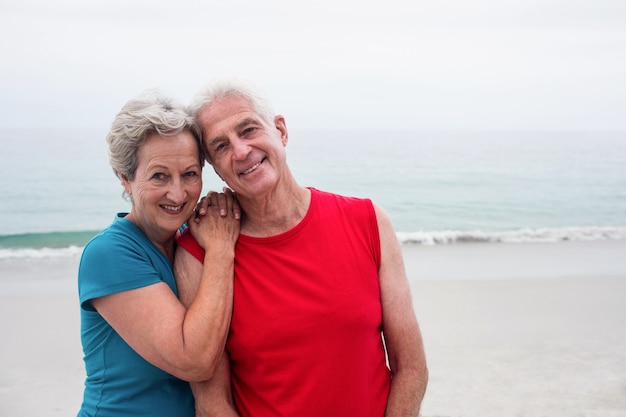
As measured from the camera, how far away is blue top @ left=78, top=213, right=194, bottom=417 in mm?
1916

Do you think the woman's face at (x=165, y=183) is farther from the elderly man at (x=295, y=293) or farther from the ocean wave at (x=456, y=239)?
the ocean wave at (x=456, y=239)

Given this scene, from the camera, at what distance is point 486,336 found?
5.80 metres

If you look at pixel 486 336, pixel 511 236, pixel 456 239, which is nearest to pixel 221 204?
pixel 486 336

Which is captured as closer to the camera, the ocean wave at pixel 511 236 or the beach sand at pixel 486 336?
the beach sand at pixel 486 336

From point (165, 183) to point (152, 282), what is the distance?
36 centimetres

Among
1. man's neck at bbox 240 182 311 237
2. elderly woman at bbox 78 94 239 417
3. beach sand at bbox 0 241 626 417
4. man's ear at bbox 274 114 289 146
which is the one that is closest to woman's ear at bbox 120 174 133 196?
elderly woman at bbox 78 94 239 417

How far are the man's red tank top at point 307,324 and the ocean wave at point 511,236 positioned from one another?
899 centimetres

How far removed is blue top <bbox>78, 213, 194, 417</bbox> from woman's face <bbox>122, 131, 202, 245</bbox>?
0.08 m

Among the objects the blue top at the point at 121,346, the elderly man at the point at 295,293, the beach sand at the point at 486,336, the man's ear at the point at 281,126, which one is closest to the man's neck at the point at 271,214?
the elderly man at the point at 295,293

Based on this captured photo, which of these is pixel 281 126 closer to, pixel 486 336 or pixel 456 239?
pixel 486 336

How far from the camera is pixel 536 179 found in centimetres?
2281

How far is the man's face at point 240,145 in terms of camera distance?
210cm

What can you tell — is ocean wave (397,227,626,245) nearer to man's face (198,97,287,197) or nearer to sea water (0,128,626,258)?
sea water (0,128,626,258)

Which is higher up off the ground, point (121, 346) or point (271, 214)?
point (271, 214)
